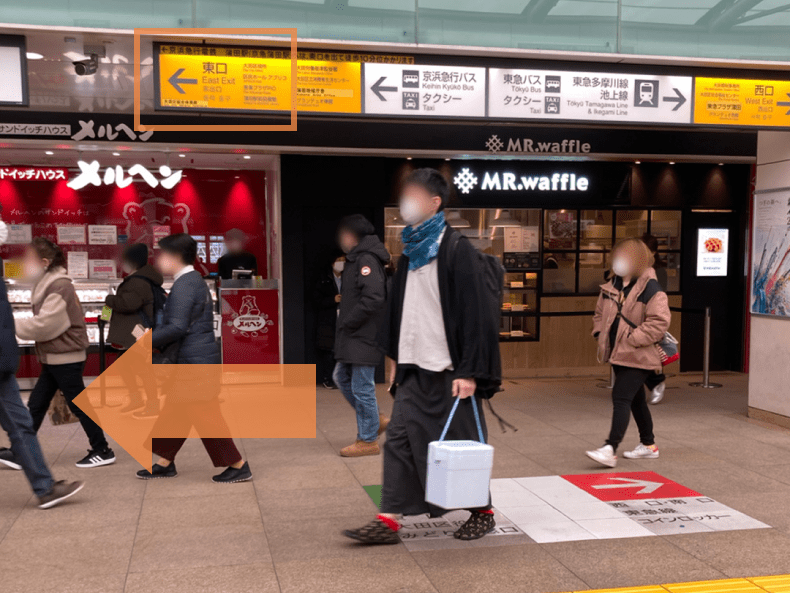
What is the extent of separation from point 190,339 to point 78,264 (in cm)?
495

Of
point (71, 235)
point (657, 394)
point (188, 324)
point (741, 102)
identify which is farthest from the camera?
point (71, 235)

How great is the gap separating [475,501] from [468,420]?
1.41ft

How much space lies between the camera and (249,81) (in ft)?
18.9

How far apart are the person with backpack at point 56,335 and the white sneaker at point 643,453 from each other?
13.3 ft

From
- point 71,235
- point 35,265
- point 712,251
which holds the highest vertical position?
point 71,235

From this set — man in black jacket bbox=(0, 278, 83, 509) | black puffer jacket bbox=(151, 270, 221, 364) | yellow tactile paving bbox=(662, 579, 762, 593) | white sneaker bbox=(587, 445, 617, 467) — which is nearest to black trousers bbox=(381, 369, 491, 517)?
yellow tactile paving bbox=(662, 579, 762, 593)

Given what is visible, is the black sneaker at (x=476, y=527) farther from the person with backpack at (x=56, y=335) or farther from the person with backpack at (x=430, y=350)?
the person with backpack at (x=56, y=335)

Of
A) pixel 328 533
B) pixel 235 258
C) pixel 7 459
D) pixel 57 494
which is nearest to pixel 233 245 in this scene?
pixel 235 258

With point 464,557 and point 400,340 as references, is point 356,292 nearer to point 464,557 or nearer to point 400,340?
point 400,340

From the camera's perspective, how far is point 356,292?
596 centimetres

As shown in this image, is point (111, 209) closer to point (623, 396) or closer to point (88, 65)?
point (88, 65)

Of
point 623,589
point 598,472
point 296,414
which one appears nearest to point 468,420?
point 623,589

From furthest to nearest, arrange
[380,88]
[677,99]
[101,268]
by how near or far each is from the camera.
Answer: [101,268], [677,99], [380,88]

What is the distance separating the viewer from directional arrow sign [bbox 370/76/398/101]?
19.7ft
